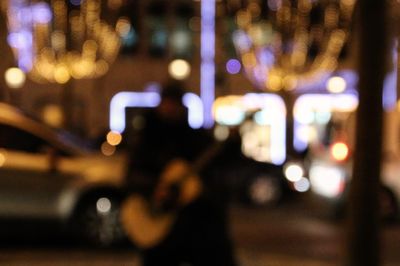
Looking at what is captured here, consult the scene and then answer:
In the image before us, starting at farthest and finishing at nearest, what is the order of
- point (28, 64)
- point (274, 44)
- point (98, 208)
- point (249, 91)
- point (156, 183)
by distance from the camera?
point (249, 91)
point (28, 64)
point (274, 44)
point (98, 208)
point (156, 183)

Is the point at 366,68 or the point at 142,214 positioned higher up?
the point at 366,68

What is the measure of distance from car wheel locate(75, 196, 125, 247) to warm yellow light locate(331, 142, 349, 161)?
4.07 metres

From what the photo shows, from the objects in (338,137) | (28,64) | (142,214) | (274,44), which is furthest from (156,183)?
(28,64)

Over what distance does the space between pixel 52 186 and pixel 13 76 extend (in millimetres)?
21320

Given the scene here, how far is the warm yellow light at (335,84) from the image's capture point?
29744 mm

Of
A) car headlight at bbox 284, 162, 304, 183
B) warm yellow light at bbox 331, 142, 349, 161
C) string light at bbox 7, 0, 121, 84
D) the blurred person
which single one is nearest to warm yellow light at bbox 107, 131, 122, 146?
car headlight at bbox 284, 162, 304, 183

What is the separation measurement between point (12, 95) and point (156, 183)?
2735 cm

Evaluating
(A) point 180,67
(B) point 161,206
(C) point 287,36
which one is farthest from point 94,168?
(A) point 180,67

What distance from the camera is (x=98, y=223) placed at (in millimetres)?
10812

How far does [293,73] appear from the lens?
93.2 feet

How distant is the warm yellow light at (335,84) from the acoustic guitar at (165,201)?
24.0 m

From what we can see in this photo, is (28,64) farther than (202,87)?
No

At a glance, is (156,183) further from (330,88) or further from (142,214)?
(330,88)

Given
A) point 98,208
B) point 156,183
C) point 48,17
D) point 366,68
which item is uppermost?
point 48,17
